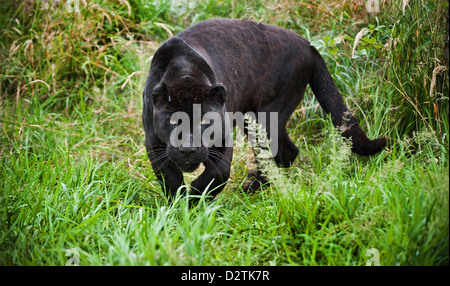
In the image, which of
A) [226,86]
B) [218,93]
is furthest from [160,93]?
[226,86]

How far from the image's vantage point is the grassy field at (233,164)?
2.44 meters

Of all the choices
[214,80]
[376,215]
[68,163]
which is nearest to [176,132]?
[214,80]

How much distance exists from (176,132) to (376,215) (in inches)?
54.1

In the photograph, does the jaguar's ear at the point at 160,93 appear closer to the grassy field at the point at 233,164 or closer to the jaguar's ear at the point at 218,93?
the jaguar's ear at the point at 218,93

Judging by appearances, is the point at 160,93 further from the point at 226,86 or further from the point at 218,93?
the point at 226,86

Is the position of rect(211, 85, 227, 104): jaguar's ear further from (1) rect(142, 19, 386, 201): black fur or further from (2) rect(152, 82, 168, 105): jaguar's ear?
(2) rect(152, 82, 168, 105): jaguar's ear

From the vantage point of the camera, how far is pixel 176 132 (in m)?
3.13

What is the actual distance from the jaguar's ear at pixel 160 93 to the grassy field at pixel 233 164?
2.39 ft

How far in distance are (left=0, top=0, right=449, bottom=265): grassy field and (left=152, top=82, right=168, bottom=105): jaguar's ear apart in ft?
2.39

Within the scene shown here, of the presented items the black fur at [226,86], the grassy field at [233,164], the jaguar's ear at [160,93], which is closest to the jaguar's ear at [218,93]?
the black fur at [226,86]

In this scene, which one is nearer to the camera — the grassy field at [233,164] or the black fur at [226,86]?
the grassy field at [233,164]

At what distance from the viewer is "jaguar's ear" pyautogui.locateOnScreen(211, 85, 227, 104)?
10.5ft

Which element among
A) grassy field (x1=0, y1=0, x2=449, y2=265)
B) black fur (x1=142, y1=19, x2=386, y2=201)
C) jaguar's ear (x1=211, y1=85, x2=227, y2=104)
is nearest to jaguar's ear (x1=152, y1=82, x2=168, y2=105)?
black fur (x1=142, y1=19, x2=386, y2=201)

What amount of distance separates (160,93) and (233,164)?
1689 millimetres
